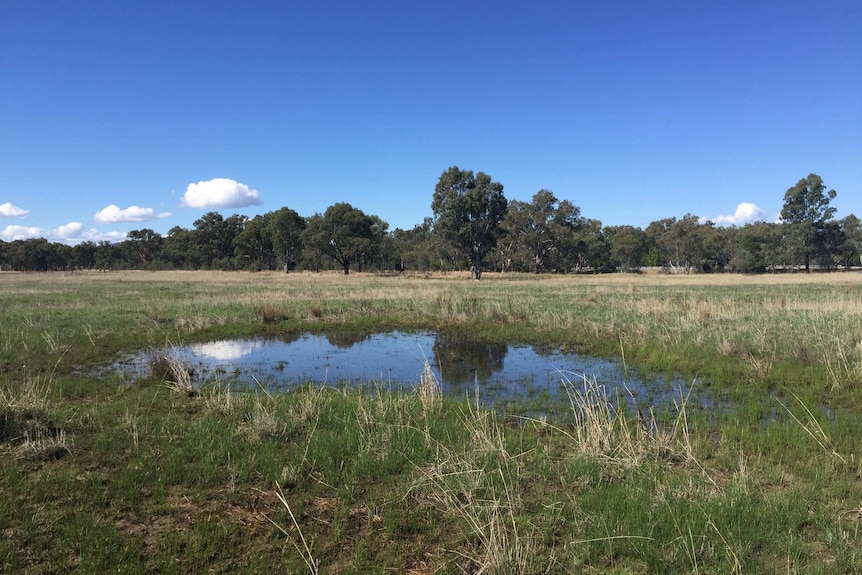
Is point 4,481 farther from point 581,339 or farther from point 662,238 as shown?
point 662,238

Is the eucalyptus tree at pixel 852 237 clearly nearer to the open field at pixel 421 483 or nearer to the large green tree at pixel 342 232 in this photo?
the large green tree at pixel 342 232

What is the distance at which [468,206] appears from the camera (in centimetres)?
6356

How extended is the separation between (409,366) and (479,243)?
2164 inches

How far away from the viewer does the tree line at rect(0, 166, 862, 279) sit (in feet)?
221

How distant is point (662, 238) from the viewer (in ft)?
339

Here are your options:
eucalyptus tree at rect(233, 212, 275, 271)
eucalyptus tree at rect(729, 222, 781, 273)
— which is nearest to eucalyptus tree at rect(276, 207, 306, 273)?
eucalyptus tree at rect(233, 212, 275, 271)

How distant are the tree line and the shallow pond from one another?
49.3m

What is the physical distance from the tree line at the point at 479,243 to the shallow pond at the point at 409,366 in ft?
162

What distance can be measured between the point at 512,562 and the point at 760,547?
2.31 metres

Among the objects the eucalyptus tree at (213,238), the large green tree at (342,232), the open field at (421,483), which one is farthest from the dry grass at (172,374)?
the eucalyptus tree at (213,238)

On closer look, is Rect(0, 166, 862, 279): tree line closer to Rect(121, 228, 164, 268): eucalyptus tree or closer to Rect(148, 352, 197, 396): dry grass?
Answer: Rect(121, 228, 164, 268): eucalyptus tree

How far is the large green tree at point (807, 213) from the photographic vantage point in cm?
7825

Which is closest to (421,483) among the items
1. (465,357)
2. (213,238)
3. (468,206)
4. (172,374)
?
(172,374)

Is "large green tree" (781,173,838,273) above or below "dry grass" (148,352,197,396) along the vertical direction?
above
